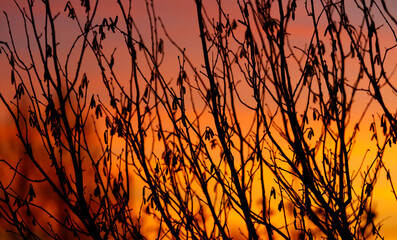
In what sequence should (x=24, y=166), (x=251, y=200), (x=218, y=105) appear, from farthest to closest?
(x=24, y=166) < (x=251, y=200) < (x=218, y=105)

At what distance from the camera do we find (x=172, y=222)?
5348 millimetres

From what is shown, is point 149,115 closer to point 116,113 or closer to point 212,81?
point 116,113

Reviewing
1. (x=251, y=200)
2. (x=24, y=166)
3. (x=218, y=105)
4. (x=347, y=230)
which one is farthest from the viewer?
(x=24, y=166)

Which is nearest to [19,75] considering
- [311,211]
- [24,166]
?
[311,211]

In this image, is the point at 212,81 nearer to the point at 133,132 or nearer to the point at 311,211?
the point at 133,132

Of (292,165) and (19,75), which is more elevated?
(19,75)

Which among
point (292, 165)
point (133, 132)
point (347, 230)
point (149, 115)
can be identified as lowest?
point (347, 230)

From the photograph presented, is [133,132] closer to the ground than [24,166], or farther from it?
closer to the ground

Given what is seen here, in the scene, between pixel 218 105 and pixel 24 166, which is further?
pixel 24 166

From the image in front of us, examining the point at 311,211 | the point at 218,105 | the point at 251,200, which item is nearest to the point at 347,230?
the point at 311,211

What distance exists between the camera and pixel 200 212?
19.4 ft

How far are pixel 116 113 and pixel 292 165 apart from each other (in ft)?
5.11

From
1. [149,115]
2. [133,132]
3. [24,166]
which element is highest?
[24,166]

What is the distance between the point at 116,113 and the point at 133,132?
0.92 ft
